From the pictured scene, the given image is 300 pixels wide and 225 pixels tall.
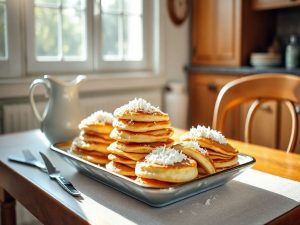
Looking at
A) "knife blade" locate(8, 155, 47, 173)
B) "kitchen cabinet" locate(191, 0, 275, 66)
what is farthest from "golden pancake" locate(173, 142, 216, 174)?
"kitchen cabinet" locate(191, 0, 275, 66)

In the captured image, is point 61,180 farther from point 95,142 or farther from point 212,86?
point 212,86

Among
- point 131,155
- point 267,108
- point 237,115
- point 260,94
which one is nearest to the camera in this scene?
point 131,155

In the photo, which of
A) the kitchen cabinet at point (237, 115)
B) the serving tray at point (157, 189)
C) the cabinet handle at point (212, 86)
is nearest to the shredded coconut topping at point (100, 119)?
the serving tray at point (157, 189)

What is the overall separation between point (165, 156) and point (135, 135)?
3.7 inches

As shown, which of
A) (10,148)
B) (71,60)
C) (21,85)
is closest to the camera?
(10,148)

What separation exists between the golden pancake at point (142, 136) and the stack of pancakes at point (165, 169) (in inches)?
2.3

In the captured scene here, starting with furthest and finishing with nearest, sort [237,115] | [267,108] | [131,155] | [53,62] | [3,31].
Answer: [237,115] < [267,108] < [53,62] < [3,31] < [131,155]

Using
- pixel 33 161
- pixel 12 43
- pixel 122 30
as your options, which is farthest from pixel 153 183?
pixel 122 30

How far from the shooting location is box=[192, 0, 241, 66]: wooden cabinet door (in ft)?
8.71

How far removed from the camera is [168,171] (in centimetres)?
62

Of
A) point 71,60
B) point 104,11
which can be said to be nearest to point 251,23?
point 104,11

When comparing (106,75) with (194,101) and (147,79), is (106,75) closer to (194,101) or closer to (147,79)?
(147,79)

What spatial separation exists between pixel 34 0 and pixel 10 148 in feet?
4.46

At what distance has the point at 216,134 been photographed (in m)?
0.78
